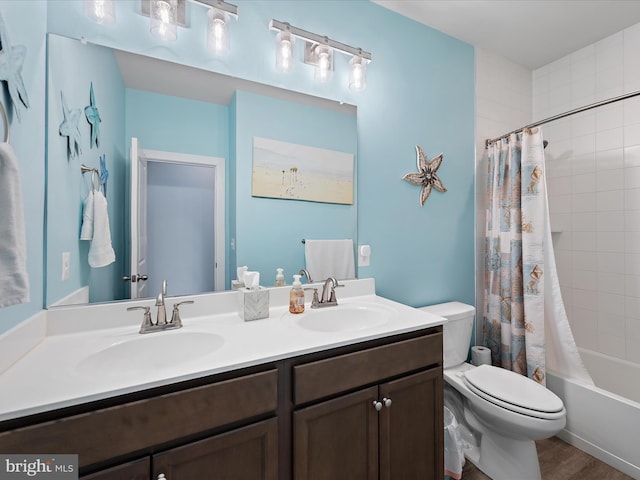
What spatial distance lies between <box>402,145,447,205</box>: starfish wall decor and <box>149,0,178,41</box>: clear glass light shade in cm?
138

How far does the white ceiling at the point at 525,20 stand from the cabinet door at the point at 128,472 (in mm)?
2297

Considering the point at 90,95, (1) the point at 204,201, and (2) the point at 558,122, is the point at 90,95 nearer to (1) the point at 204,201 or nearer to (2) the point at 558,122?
(1) the point at 204,201

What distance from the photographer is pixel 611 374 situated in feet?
6.72

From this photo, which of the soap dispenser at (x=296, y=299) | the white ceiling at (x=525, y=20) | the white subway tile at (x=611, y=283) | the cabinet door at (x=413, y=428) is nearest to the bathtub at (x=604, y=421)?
the white subway tile at (x=611, y=283)

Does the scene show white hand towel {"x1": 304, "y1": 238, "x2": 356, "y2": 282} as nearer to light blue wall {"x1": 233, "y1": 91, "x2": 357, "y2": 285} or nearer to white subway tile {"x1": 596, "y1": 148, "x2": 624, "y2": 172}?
light blue wall {"x1": 233, "y1": 91, "x2": 357, "y2": 285}

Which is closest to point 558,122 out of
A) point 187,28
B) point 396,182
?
point 396,182

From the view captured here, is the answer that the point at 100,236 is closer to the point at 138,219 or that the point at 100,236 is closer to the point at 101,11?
the point at 138,219

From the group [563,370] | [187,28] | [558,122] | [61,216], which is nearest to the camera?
[61,216]

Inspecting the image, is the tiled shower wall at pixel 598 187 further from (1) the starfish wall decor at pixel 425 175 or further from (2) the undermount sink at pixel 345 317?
(2) the undermount sink at pixel 345 317

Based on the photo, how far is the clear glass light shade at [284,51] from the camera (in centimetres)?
140

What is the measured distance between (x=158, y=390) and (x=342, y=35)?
6.01 ft

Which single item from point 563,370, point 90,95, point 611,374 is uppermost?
point 90,95

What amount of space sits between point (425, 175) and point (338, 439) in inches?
61.0

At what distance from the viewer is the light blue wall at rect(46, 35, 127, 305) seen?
998mm
